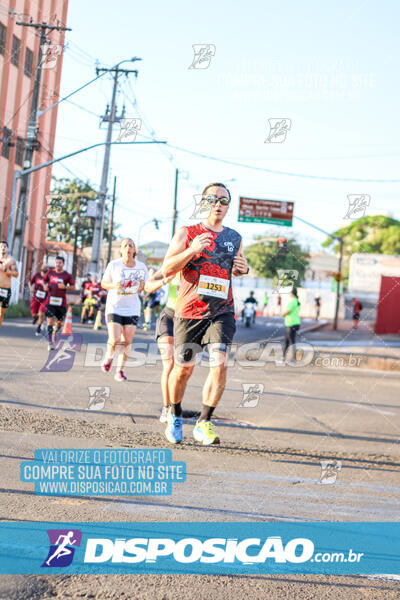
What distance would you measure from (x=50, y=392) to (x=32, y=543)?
5.48m

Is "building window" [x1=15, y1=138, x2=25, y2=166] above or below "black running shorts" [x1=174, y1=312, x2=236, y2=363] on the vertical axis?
above

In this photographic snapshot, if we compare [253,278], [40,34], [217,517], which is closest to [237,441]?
[217,517]

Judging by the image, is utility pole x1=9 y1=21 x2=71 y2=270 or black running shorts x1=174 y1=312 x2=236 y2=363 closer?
black running shorts x1=174 y1=312 x2=236 y2=363

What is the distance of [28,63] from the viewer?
35.4m

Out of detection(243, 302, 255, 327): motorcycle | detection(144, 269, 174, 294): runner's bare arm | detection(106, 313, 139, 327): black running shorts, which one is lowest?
detection(243, 302, 255, 327): motorcycle

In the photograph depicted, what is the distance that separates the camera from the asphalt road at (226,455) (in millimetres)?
3338

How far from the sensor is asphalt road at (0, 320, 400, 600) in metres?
3.34

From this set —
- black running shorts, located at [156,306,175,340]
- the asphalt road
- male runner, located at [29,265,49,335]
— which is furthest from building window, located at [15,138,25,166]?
black running shorts, located at [156,306,175,340]

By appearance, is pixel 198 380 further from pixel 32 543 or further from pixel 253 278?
pixel 253 278

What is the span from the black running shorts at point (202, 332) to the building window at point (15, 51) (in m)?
30.7

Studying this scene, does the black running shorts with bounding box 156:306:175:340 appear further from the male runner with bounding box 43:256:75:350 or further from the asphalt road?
the male runner with bounding box 43:256:75:350

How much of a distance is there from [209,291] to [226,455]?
58.0 inches
